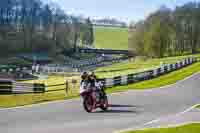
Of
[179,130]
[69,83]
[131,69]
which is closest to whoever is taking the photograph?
[179,130]

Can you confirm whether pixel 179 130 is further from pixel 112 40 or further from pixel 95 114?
pixel 112 40

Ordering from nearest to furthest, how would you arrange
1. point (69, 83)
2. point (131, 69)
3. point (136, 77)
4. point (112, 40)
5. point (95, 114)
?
point (95, 114) < point (69, 83) < point (136, 77) < point (131, 69) < point (112, 40)

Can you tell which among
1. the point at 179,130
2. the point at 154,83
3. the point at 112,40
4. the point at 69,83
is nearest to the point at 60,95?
the point at 69,83

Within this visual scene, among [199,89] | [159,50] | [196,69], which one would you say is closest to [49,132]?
[199,89]

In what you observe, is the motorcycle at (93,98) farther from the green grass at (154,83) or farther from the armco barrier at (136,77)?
the armco barrier at (136,77)

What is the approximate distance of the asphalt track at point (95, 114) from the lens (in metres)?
15.0

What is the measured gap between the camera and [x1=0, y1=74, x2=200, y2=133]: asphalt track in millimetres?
14992

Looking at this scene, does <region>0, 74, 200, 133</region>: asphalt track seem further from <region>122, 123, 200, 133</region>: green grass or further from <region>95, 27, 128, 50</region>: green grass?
<region>95, 27, 128, 50</region>: green grass

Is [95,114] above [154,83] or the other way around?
above

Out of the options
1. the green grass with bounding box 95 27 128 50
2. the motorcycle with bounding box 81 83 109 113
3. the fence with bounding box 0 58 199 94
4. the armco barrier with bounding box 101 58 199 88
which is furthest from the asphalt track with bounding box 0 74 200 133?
the green grass with bounding box 95 27 128 50

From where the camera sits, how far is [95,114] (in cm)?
1836

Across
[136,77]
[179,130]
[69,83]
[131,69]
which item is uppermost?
[179,130]

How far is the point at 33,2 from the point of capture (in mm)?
163375

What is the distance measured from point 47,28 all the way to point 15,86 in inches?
5221
